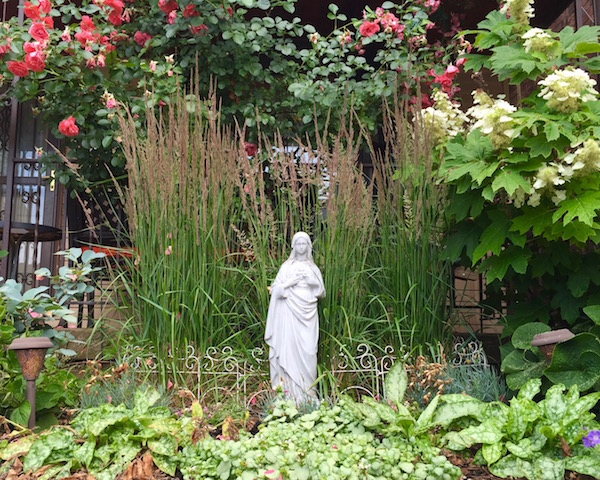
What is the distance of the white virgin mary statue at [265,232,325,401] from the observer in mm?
2615

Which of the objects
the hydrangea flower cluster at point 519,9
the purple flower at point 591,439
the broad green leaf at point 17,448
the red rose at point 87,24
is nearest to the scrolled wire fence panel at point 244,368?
the broad green leaf at point 17,448

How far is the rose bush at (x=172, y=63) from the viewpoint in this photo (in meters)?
3.70

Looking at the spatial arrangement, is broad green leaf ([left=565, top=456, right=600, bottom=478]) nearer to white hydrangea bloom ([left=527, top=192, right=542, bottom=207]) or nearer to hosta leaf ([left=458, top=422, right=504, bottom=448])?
hosta leaf ([left=458, top=422, right=504, bottom=448])

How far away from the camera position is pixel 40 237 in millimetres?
4168

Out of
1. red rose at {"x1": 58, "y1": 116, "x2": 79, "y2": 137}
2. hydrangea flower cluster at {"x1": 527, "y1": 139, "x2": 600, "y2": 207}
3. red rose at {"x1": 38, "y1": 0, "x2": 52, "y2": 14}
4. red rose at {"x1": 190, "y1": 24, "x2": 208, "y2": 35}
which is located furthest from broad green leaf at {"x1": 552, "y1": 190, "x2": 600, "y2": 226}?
red rose at {"x1": 38, "y1": 0, "x2": 52, "y2": 14}

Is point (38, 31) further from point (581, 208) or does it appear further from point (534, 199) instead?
point (581, 208)

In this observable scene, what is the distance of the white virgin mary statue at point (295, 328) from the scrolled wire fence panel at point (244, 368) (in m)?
0.14

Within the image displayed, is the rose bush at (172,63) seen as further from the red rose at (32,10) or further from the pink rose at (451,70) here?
the pink rose at (451,70)

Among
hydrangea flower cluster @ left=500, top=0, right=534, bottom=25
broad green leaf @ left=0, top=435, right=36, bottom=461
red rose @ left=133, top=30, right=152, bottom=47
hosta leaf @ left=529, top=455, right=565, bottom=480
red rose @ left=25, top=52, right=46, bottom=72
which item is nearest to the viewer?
hosta leaf @ left=529, top=455, right=565, bottom=480

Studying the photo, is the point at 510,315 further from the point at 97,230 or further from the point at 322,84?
the point at 97,230

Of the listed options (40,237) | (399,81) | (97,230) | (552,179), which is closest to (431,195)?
(552,179)

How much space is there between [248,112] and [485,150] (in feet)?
6.07

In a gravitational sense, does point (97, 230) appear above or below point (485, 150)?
below

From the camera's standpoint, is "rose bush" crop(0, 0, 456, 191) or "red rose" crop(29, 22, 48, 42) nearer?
"red rose" crop(29, 22, 48, 42)
